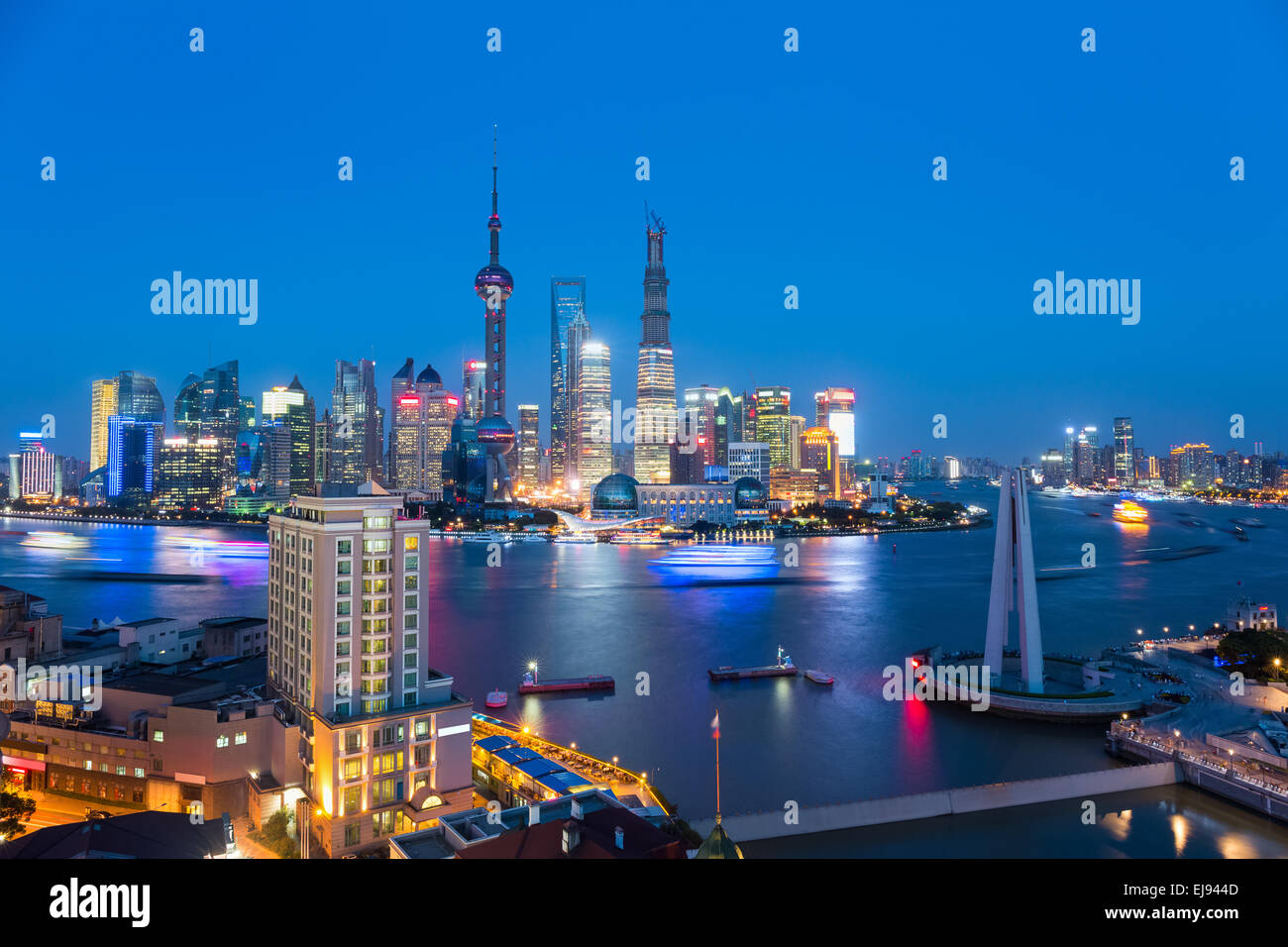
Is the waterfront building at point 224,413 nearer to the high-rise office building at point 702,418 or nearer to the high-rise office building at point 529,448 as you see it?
the high-rise office building at point 529,448

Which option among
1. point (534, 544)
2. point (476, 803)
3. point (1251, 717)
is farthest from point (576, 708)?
point (534, 544)

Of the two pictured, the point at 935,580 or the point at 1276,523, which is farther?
the point at 1276,523

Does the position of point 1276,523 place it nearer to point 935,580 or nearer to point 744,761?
point 935,580

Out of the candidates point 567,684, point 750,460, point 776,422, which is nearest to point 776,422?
point 776,422

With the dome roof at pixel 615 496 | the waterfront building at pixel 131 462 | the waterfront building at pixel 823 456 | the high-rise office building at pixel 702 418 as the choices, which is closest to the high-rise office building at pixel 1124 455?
the waterfront building at pixel 823 456

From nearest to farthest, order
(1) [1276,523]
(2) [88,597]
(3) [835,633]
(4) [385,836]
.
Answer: (4) [385,836]
(3) [835,633]
(2) [88,597]
(1) [1276,523]

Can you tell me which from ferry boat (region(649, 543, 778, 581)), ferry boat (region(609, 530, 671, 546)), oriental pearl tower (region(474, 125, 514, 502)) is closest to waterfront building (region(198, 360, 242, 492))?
oriental pearl tower (region(474, 125, 514, 502))
